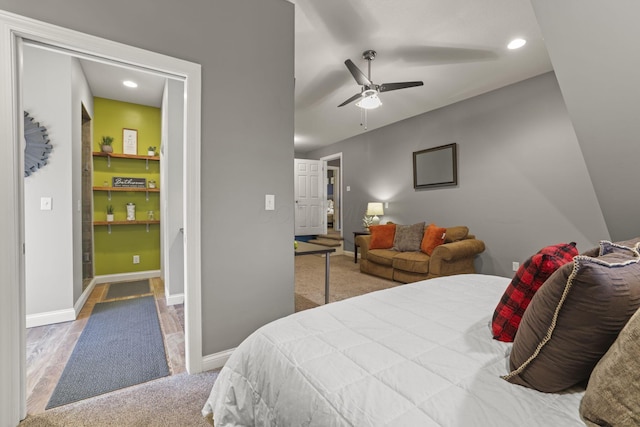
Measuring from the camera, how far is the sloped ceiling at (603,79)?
1.27 m

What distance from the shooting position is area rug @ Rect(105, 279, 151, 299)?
3.51 metres

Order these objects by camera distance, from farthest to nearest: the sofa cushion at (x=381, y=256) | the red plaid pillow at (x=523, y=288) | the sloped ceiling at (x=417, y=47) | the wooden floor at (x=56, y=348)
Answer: the sofa cushion at (x=381, y=256), the sloped ceiling at (x=417, y=47), the wooden floor at (x=56, y=348), the red plaid pillow at (x=523, y=288)

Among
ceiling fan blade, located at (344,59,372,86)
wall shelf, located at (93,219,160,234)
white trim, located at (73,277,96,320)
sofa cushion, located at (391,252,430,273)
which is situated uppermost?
ceiling fan blade, located at (344,59,372,86)

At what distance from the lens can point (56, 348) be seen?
86.7 inches

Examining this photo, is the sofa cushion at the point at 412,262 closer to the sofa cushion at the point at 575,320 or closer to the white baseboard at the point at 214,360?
the white baseboard at the point at 214,360

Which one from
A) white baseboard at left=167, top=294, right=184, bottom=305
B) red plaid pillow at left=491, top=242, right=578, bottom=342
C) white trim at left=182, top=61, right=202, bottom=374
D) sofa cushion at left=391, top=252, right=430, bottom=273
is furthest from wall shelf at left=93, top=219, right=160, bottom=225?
red plaid pillow at left=491, top=242, right=578, bottom=342

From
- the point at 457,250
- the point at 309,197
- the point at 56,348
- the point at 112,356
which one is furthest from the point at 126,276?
the point at 457,250

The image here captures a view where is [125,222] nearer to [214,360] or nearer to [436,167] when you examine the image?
[214,360]

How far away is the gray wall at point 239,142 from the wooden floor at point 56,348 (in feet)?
1.89

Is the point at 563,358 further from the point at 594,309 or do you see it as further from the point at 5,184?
the point at 5,184

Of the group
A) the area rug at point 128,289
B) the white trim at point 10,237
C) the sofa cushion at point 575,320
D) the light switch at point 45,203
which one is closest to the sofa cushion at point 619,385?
the sofa cushion at point 575,320

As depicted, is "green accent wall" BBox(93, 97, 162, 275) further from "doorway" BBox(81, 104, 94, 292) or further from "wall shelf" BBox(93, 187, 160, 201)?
"doorway" BBox(81, 104, 94, 292)

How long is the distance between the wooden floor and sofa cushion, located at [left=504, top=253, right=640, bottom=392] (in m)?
2.08

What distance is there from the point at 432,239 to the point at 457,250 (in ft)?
1.44
